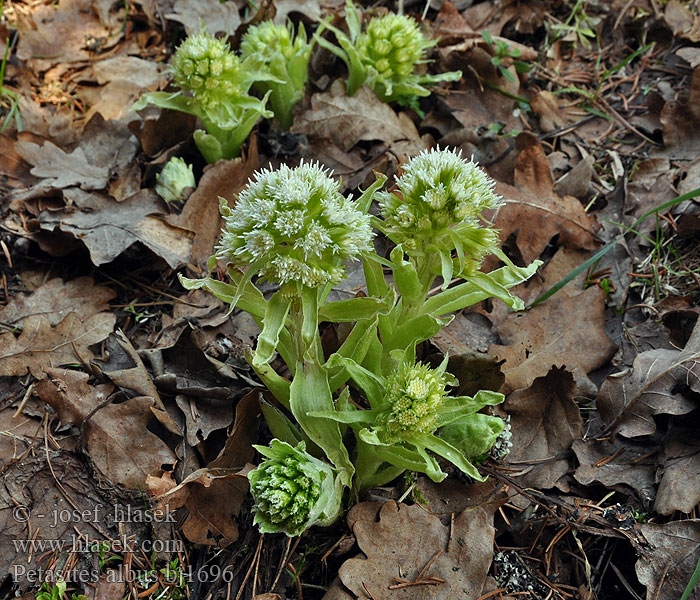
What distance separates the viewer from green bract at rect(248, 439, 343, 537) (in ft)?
6.57

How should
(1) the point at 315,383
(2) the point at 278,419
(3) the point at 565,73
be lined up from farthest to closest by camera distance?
(3) the point at 565,73, (2) the point at 278,419, (1) the point at 315,383

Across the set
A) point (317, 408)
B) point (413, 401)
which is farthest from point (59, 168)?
point (413, 401)

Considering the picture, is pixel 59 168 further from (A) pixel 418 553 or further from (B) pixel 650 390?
(B) pixel 650 390

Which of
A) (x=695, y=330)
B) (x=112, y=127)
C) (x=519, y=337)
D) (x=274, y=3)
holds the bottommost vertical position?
(x=519, y=337)

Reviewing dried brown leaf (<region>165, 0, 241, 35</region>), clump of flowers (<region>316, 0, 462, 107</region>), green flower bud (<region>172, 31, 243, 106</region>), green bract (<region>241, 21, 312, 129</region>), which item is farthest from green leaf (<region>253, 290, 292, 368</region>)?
dried brown leaf (<region>165, 0, 241, 35</region>)

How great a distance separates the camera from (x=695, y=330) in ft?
9.01

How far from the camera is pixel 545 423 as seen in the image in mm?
2719

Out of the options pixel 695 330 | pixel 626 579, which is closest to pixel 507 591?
pixel 626 579

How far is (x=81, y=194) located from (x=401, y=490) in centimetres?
243

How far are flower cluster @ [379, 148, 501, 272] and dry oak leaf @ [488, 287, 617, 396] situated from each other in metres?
0.84

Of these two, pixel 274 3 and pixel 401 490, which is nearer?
pixel 401 490

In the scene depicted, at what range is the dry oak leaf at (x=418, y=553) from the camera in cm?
223

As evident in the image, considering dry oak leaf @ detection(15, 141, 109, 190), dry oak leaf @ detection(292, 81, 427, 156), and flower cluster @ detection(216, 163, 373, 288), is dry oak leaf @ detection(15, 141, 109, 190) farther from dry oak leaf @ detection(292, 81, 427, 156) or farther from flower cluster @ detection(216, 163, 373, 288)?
flower cluster @ detection(216, 163, 373, 288)

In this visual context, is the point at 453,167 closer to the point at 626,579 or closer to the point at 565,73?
the point at 626,579
